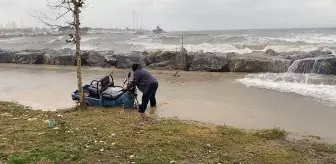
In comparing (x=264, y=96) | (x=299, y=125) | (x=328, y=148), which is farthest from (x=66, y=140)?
(x=264, y=96)

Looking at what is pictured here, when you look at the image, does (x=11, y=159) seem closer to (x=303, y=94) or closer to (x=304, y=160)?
(x=304, y=160)

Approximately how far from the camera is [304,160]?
226 inches

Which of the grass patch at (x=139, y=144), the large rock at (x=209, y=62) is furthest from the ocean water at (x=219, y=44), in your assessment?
the grass patch at (x=139, y=144)

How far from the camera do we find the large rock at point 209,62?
21.2 m

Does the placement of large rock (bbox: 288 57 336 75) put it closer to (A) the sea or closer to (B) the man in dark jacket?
(A) the sea

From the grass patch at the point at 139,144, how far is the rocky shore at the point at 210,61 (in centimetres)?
1300

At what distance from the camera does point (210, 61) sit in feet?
71.3

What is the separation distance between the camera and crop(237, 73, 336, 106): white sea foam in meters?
12.6

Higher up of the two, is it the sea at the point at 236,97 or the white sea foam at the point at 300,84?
the white sea foam at the point at 300,84

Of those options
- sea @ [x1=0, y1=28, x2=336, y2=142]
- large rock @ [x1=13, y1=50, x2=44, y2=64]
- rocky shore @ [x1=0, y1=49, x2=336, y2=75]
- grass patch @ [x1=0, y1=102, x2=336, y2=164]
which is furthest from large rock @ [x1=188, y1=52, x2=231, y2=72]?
grass patch @ [x1=0, y1=102, x2=336, y2=164]

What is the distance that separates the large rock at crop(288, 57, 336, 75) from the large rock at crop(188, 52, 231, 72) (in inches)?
151

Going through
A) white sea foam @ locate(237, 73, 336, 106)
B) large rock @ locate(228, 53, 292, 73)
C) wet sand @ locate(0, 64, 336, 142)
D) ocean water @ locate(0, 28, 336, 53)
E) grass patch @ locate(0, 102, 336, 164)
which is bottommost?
wet sand @ locate(0, 64, 336, 142)

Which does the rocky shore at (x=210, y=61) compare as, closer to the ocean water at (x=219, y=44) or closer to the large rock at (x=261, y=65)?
the large rock at (x=261, y=65)

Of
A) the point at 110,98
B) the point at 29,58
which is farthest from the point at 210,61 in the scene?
the point at 29,58
